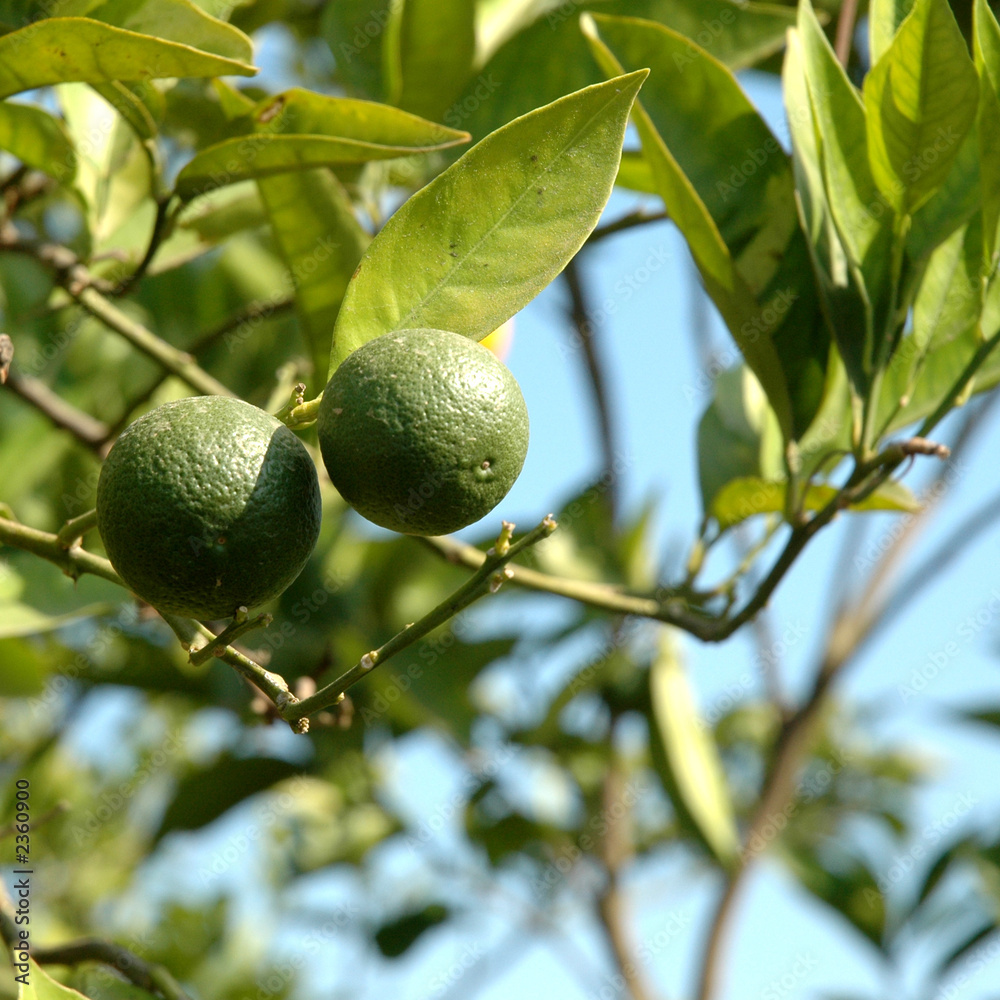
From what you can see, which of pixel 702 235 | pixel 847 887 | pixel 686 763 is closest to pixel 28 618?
pixel 702 235

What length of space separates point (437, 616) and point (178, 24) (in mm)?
565

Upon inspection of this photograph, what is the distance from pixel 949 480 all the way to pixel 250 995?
5.95 ft

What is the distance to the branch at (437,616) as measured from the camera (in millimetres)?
618

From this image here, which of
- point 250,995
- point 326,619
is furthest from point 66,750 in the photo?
point 326,619

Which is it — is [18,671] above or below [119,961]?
above

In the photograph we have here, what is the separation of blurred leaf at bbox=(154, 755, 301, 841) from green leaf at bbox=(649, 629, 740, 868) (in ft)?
2.17

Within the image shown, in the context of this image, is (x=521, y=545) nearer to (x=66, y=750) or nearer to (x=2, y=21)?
(x=2, y=21)

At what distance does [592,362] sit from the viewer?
6.93 feet

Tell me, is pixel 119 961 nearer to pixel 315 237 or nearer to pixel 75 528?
pixel 75 528

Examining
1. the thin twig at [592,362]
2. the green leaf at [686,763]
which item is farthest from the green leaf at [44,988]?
the thin twig at [592,362]

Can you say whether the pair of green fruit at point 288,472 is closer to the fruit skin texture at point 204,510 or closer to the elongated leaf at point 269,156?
the fruit skin texture at point 204,510

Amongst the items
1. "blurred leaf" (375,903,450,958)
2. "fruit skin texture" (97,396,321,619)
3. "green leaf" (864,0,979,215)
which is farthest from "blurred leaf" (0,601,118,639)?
"blurred leaf" (375,903,450,958)

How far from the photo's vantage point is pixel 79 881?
8.86 ft

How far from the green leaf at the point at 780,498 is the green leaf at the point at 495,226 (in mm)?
484
